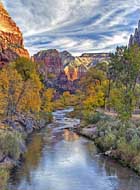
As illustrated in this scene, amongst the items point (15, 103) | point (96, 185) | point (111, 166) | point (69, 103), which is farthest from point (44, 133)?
point (69, 103)

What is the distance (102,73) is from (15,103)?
35.1 meters

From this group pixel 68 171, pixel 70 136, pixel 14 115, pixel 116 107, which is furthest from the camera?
pixel 14 115

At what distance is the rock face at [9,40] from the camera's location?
106 m

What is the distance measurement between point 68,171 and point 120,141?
10.5 m

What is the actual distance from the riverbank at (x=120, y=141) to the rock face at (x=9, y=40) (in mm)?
50626

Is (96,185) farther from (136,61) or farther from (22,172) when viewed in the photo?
(136,61)

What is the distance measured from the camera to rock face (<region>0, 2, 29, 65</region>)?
105812mm

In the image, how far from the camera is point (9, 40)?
12431 cm

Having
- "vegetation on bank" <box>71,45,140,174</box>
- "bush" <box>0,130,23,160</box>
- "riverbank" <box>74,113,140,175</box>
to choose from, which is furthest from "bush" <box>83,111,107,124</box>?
"bush" <box>0,130,23,160</box>

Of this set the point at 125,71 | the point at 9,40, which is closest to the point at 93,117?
the point at 125,71

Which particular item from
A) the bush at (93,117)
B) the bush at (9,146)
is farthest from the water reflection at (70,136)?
the bush at (9,146)

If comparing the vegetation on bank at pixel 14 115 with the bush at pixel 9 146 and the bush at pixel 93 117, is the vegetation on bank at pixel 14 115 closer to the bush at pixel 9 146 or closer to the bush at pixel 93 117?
the bush at pixel 9 146

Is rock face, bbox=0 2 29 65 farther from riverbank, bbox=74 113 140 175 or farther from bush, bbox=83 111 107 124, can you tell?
riverbank, bbox=74 113 140 175

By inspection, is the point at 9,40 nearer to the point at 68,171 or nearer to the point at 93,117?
the point at 93,117
